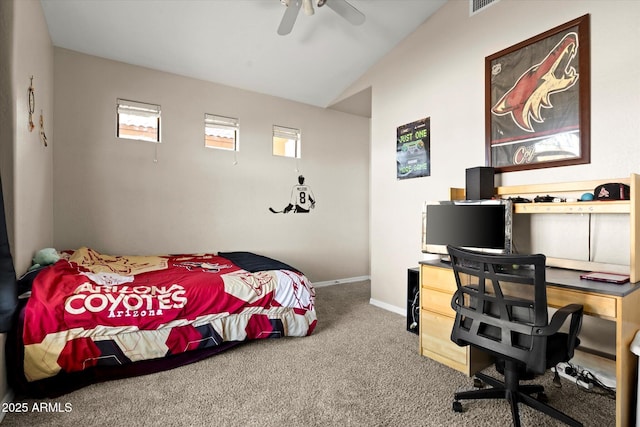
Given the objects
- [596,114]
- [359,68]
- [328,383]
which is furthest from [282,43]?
[328,383]

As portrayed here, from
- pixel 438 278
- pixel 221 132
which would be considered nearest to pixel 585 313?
pixel 438 278

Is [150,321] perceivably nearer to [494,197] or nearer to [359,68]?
[494,197]

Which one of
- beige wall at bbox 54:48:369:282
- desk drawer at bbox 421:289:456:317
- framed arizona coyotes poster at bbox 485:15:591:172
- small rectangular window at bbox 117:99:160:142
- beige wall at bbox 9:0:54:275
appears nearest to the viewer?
beige wall at bbox 9:0:54:275

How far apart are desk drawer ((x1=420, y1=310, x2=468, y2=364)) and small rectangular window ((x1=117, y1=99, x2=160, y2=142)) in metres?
3.50

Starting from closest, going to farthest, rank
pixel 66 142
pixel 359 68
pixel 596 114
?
1. pixel 596 114
2. pixel 66 142
3. pixel 359 68

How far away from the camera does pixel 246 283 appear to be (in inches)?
102

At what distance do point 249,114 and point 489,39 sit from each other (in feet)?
9.46

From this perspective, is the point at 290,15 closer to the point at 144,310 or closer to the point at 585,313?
the point at 144,310

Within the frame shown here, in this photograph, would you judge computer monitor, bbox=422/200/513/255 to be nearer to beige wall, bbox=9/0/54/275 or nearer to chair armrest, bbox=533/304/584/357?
chair armrest, bbox=533/304/584/357

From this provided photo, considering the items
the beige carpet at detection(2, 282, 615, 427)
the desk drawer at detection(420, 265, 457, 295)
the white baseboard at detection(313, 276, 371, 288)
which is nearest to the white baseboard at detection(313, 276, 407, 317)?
the white baseboard at detection(313, 276, 371, 288)

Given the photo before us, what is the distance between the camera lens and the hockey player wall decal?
182 inches

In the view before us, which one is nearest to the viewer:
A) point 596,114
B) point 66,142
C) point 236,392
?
point 236,392

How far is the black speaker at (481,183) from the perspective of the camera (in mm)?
2504

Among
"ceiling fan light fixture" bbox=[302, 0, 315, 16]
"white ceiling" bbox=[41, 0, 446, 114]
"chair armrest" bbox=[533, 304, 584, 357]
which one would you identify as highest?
"white ceiling" bbox=[41, 0, 446, 114]
